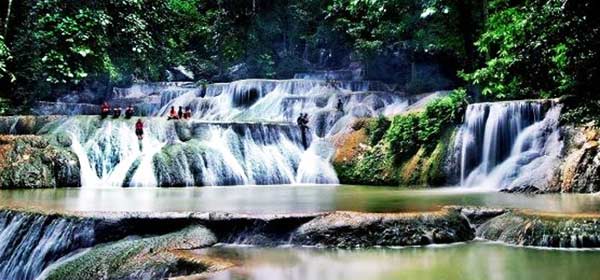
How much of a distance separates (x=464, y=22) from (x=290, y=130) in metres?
7.24

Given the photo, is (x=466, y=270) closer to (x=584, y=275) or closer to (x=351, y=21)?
(x=584, y=275)

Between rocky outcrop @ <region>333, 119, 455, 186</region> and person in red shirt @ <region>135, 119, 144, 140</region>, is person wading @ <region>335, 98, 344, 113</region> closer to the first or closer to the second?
rocky outcrop @ <region>333, 119, 455, 186</region>

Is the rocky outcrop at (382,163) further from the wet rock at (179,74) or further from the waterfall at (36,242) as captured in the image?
the wet rock at (179,74)

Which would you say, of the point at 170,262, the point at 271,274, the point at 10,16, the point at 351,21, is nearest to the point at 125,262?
the point at 170,262

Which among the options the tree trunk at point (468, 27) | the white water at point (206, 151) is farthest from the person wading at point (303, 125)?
the tree trunk at point (468, 27)

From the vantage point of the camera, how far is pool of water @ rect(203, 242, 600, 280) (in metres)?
6.68

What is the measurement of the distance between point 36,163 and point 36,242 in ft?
34.0

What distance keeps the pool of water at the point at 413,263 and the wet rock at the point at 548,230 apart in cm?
27

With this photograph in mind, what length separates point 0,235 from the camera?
9.38 metres

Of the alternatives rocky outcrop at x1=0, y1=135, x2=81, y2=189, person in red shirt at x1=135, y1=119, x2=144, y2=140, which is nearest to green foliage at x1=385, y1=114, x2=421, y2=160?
person in red shirt at x1=135, y1=119, x2=144, y2=140

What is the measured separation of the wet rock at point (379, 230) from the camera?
8.61m

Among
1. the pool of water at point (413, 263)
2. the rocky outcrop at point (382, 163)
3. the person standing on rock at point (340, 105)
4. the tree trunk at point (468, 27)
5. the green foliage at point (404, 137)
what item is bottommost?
the pool of water at point (413, 263)

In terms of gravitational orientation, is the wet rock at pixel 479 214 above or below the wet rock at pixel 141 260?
above

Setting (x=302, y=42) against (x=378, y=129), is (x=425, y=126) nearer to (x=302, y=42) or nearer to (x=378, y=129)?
(x=378, y=129)
